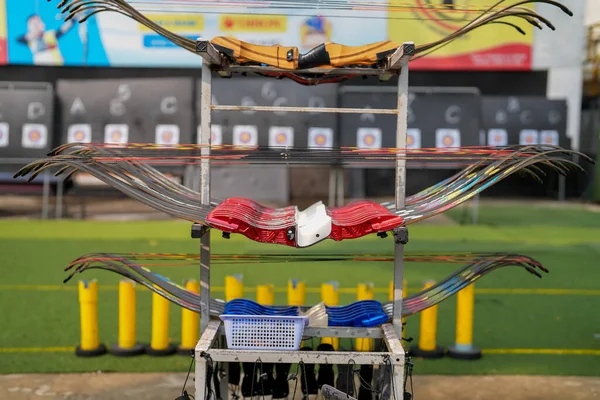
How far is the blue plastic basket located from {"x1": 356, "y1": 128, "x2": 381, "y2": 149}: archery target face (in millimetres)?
10475

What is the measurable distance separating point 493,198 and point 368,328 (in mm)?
14885

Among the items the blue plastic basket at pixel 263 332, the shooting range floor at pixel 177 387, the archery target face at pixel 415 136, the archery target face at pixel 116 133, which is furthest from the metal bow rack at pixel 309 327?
the archery target face at pixel 116 133

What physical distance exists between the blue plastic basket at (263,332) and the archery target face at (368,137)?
10.5 m

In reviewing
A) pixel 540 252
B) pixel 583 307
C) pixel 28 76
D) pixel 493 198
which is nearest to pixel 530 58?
pixel 493 198

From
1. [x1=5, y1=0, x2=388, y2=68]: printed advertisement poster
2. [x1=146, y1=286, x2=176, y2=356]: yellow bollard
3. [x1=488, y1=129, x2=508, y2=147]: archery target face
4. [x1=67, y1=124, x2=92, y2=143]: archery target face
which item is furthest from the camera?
[x1=488, y1=129, x2=508, y2=147]: archery target face

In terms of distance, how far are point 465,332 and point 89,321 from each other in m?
3.05

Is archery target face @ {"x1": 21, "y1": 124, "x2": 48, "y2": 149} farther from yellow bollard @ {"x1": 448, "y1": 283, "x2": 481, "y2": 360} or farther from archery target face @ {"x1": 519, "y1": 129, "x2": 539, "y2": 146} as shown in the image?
yellow bollard @ {"x1": 448, "y1": 283, "x2": 481, "y2": 360}

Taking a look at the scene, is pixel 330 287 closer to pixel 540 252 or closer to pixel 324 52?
pixel 324 52

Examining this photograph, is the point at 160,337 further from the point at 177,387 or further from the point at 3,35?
the point at 3,35

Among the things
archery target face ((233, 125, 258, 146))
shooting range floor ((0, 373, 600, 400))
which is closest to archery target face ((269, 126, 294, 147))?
archery target face ((233, 125, 258, 146))

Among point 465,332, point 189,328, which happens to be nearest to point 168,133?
point 189,328

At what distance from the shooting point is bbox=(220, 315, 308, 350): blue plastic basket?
3.94 meters

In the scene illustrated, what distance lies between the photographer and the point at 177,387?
5.38 metres

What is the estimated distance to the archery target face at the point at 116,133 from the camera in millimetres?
14250
